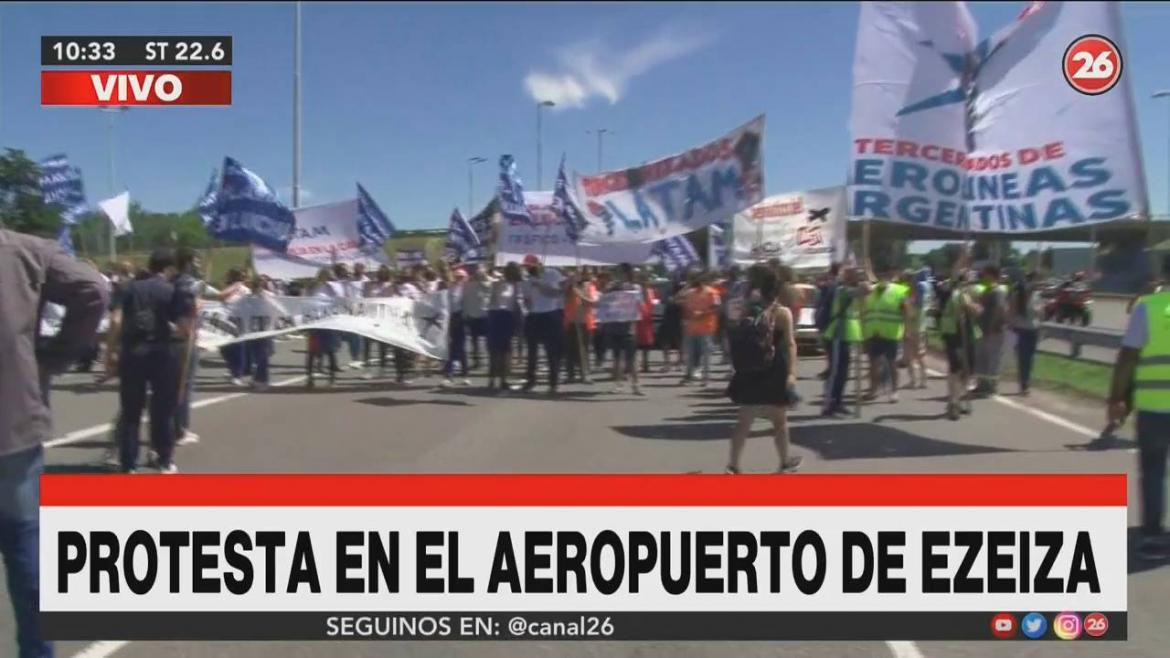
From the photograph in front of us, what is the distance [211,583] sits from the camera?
3609mm

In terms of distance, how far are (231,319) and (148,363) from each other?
7.74 meters

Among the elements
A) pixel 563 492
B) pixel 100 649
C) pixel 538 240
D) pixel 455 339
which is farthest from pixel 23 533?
pixel 538 240

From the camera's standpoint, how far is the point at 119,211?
8.68 metres

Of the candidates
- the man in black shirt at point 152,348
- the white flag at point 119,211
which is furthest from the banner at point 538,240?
the man in black shirt at point 152,348

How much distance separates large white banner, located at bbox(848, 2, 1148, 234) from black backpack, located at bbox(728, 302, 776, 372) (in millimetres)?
2467

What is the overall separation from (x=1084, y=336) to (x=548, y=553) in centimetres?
1536

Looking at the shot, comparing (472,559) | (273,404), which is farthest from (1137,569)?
(273,404)

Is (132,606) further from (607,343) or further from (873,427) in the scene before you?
(607,343)

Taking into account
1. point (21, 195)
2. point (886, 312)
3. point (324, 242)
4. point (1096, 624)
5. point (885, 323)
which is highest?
point (324, 242)

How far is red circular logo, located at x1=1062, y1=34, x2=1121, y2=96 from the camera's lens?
8438 mm

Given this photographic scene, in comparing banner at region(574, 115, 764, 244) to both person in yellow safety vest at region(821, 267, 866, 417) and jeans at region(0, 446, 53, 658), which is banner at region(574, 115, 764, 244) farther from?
jeans at region(0, 446, 53, 658)

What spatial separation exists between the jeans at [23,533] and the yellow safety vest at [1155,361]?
572cm

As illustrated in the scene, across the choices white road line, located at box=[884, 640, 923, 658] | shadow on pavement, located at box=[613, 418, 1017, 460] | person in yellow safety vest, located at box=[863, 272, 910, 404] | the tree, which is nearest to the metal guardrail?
person in yellow safety vest, located at box=[863, 272, 910, 404]

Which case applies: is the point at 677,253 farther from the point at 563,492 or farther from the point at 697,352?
the point at 563,492
